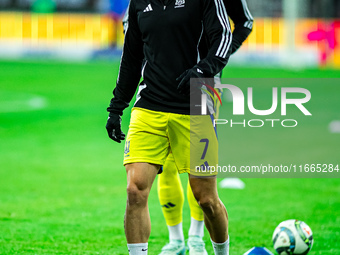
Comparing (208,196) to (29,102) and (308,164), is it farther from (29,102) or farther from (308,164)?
(29,102)

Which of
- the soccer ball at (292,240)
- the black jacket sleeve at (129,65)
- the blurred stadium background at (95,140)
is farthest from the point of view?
the blurred stadium background at (95,140)

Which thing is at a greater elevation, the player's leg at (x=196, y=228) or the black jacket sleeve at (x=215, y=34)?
the black jacket sleeve at (x=215, y=34)

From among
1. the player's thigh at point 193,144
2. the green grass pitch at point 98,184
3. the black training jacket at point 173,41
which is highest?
the black training jacket at point 173,41

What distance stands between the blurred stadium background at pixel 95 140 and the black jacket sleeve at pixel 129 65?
58.3 inches

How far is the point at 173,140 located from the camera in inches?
203

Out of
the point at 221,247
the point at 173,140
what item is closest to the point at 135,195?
the point at 173,140

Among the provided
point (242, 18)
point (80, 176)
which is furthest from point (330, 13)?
point (242, 18)

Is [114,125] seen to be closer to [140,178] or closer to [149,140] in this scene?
[149,140]

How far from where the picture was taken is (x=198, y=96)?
5.16m

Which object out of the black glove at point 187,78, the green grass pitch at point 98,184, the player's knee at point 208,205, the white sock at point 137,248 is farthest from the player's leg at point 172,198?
the black glove at point 187,78

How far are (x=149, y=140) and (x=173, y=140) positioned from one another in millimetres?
177

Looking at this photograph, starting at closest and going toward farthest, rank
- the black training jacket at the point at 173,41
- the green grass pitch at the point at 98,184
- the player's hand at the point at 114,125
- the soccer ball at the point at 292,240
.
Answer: the black training jacket at the point at 173,41 < the player's hand at the point at 114,125 < the soccer ball at the point at 292,240 < the green grass pitch at the point at 98,184

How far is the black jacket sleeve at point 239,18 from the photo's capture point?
20.4 feet

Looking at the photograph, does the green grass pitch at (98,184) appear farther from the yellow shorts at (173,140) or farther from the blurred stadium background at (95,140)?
the yellow shorts at (173,140)
